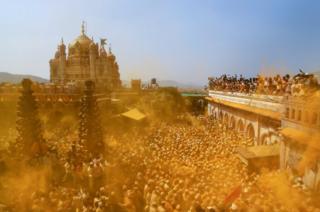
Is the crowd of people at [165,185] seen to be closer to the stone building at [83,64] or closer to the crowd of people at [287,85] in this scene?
the crowd of people at [287,85]

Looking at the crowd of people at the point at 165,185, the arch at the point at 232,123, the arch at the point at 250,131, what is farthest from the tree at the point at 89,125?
the arch at the point at 232,123

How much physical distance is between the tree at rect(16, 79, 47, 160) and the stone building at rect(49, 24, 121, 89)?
3621 cm

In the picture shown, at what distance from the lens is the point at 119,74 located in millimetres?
63062

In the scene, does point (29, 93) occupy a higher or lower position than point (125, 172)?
higher

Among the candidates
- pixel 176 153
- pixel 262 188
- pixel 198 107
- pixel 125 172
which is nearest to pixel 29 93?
pixel 125 172

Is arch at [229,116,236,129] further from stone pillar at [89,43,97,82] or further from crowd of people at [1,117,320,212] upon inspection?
stone pillar at [89,43,97,82]

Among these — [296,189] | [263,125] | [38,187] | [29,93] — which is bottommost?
[38,187]

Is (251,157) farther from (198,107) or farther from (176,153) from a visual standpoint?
(198,107)

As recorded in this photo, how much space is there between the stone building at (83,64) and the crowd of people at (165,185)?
3911 cm

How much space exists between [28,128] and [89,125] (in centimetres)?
440

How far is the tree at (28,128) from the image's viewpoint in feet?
66.6

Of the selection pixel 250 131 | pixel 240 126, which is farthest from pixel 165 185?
pixel 240 126

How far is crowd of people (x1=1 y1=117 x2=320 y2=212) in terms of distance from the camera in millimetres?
12305

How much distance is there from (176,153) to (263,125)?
6649 millimetres
